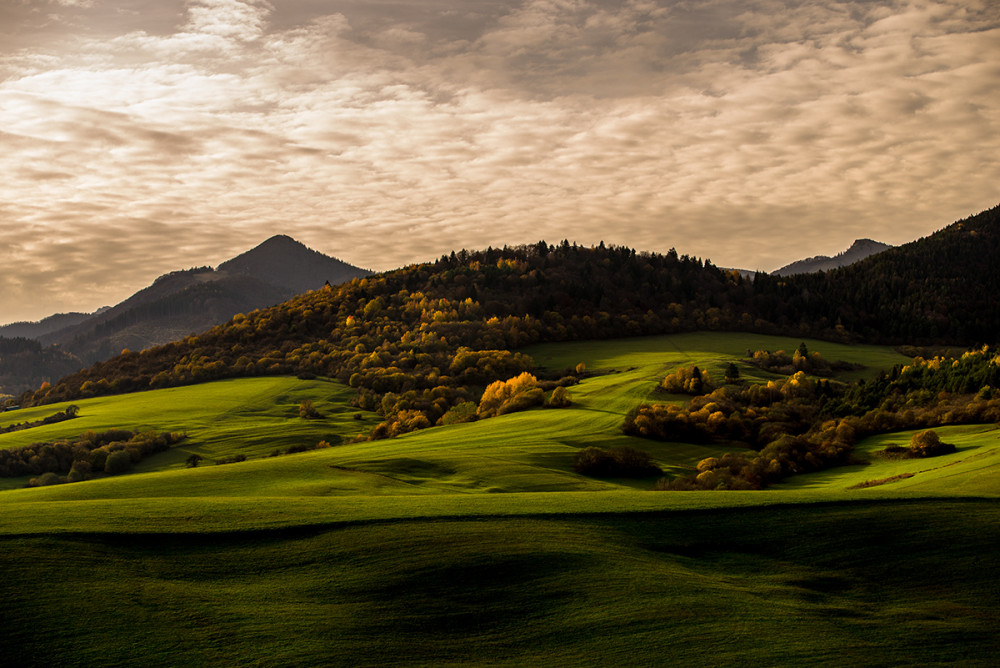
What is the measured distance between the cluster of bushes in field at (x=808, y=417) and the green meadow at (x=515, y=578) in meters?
19.7

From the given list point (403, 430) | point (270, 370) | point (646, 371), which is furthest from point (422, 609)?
point (270, 370)

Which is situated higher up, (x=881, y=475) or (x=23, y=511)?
(x=23, y=511)

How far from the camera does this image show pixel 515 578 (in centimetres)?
2788

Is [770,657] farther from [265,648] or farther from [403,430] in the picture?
[403,430]

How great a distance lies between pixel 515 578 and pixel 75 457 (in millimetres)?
107778

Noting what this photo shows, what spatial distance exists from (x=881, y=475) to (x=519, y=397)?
2667 inches

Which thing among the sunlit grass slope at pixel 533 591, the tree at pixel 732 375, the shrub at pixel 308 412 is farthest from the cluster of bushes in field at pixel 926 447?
the shrub at pixel 308 412

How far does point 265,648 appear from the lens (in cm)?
2197

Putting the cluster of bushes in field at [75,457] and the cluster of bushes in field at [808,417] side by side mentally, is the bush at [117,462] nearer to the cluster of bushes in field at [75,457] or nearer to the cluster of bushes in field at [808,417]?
the cluster of bushes in field at [75,457]

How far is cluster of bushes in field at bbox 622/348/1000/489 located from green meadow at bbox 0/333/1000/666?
64.5 feet

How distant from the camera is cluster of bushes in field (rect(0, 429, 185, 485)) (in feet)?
351

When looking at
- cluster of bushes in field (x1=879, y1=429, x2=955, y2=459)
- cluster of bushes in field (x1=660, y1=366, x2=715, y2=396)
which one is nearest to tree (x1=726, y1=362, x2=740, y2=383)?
cluster of bushes in field (x1=660, y1=366, x2=715, y2=396)

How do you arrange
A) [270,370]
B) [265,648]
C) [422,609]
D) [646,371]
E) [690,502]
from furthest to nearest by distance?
[270,370] < [646,371] < [690,502] < [422,609] < [265,648]

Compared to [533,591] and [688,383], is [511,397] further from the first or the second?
[533,591]
